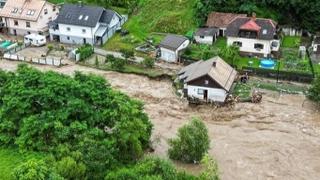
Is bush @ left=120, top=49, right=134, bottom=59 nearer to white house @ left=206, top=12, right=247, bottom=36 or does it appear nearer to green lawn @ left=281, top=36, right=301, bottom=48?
white house @ left=206, top=12, right=247, bottom=36

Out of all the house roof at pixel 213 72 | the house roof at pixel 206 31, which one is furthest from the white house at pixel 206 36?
the house roof at pixel 213 72

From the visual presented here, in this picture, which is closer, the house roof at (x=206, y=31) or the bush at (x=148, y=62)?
the bush at (x=148, y=62)

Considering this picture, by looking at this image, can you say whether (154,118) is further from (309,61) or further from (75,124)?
(309,61)

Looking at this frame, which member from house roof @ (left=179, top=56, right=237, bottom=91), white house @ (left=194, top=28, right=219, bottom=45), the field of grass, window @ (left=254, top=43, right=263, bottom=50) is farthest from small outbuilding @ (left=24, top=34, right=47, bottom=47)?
window @ (left=254, top=43, right=263, bottom=50)

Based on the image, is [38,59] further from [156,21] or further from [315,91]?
[315,91]

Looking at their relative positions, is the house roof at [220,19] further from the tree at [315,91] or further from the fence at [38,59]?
the fence at [38,59]

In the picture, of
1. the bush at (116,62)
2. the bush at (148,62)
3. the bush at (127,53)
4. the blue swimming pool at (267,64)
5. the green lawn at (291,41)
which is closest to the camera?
the blue swimming pool at (267,64)
